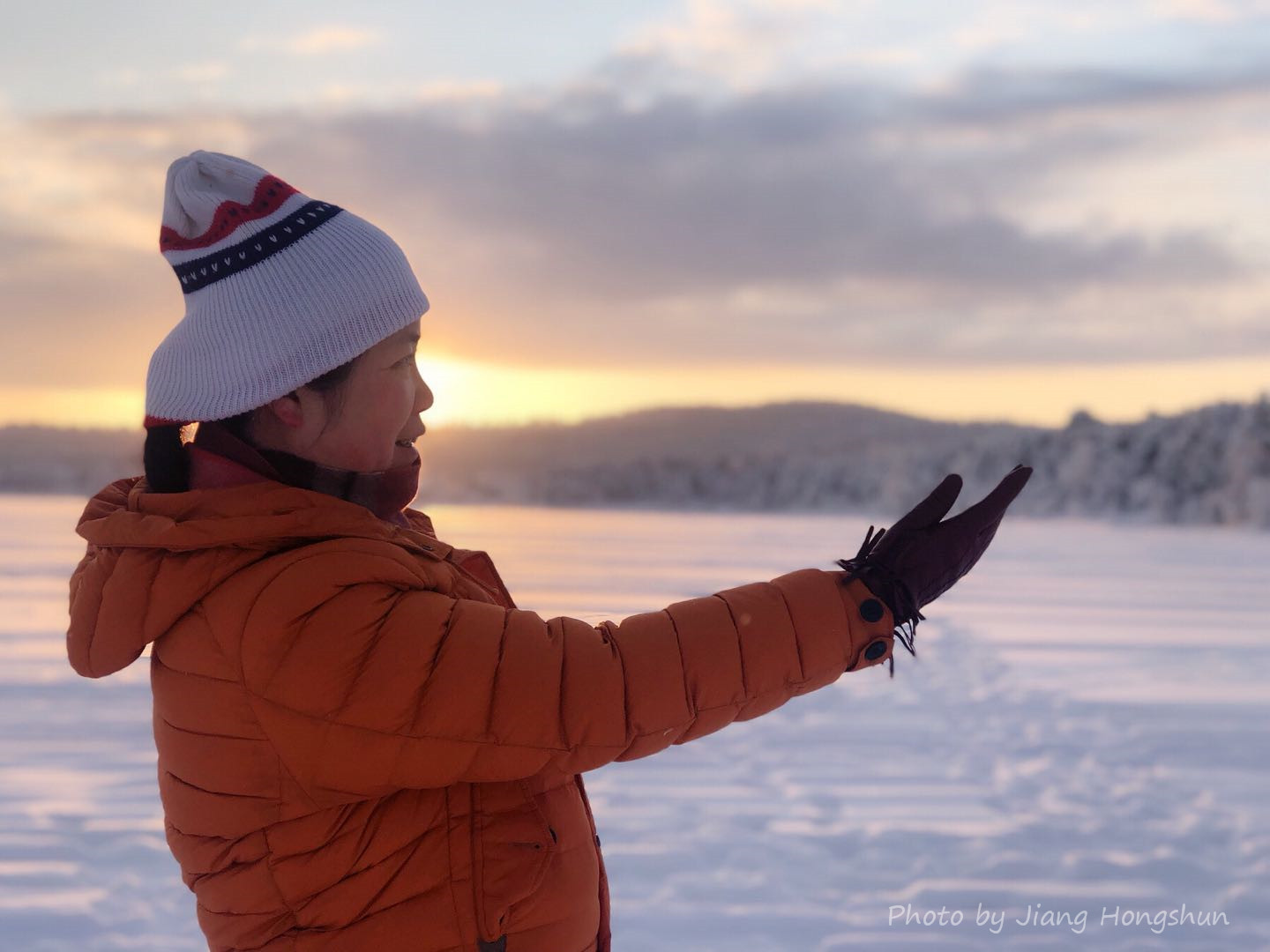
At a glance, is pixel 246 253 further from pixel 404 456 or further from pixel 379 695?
pixel 379 695

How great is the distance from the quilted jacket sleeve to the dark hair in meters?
0.21

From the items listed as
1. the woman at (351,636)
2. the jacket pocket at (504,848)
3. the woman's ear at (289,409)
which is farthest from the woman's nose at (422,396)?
the jacket pocket at (504,848)

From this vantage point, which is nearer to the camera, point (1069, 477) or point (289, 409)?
point (289, 409)

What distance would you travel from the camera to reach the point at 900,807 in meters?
3.22

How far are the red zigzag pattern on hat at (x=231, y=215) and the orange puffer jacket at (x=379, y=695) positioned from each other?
275mm

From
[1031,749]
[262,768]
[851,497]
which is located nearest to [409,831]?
[262,768]

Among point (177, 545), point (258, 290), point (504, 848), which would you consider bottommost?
point (504, 848)

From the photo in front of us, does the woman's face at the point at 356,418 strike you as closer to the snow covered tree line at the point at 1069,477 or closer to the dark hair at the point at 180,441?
the dark hair at the point at 180,441

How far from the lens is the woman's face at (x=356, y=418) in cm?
122

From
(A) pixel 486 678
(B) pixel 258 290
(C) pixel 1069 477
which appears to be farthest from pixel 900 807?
(C) pixel 1069 477

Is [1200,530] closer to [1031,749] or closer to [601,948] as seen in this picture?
[1031,749]

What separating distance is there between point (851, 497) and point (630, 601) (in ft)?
55.2

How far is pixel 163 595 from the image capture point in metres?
1.12

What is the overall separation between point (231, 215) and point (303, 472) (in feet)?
0.92
